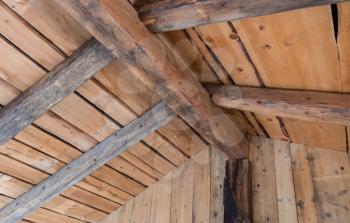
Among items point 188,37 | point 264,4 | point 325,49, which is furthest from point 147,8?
point 325,49

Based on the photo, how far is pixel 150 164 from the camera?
6.88ft

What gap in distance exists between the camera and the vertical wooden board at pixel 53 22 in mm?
1132

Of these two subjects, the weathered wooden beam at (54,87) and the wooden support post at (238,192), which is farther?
the wooden support post at (238,192)

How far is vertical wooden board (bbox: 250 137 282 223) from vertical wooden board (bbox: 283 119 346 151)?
0.72 ft

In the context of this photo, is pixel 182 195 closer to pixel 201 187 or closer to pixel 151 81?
pixel 201 187

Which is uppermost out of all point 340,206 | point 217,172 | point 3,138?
point 3,138

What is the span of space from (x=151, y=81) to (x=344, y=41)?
2.32 feet

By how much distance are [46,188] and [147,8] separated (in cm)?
125

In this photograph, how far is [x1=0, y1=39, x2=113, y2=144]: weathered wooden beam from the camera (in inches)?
48.1

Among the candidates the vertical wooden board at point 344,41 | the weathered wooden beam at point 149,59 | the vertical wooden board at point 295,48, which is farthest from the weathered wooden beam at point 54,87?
the vertical wooden board at point 344,41

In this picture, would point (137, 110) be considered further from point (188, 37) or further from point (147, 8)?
point (147, 8)

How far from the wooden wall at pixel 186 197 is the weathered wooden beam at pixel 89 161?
0.59 m

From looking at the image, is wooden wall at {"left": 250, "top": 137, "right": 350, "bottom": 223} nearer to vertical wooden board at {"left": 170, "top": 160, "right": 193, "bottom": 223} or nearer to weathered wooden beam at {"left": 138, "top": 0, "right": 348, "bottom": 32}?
vertical wooden board at {"left": 170, "top": 160, "right": 193, "bottom": 223}

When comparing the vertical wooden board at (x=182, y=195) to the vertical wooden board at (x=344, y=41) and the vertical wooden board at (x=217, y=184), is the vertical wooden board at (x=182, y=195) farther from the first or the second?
the vertical wooden board at (x=344, y=41)
